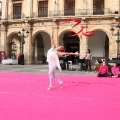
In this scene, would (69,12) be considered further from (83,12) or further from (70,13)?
(83,12)

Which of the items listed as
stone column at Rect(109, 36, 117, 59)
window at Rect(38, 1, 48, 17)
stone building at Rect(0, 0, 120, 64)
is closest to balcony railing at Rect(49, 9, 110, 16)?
stone building at Rect(0, 0, 120, 64)

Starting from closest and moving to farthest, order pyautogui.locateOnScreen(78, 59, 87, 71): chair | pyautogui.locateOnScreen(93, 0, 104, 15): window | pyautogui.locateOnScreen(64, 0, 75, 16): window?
pyautogui.locateOnScreen(78, 59, 87, 71): chair < pyautogui.locateOnScreen(93, 0, 104, 15): window < pyautogui.locateOnScreen(64, 0, 75, 16): window

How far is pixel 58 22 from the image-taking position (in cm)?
3117

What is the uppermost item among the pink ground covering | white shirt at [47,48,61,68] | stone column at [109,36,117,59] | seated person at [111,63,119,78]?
stone column at [109,36,117,59]

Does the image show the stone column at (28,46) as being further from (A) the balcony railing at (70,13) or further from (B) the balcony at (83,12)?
(B) the balcony at (83,12)

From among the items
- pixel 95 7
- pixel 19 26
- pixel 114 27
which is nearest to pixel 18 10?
pixel 19 26

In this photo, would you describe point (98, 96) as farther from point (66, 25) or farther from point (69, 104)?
point (66, 25)

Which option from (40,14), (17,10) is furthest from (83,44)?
(17,10)

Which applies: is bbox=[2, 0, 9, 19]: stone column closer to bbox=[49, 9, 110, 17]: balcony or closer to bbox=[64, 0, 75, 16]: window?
bbox=[49, 9, 110, 17]: balcony

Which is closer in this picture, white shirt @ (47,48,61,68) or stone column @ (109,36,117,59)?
white shirt @ (47,48,61,68)

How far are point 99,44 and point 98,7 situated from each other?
5029 mm

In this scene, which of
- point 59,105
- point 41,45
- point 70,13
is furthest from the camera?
point 41,45

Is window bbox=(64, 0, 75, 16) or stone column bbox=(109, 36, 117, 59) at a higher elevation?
window bbox=(64, 0, 75, 16)

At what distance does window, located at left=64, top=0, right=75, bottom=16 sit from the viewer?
31.4 meters
